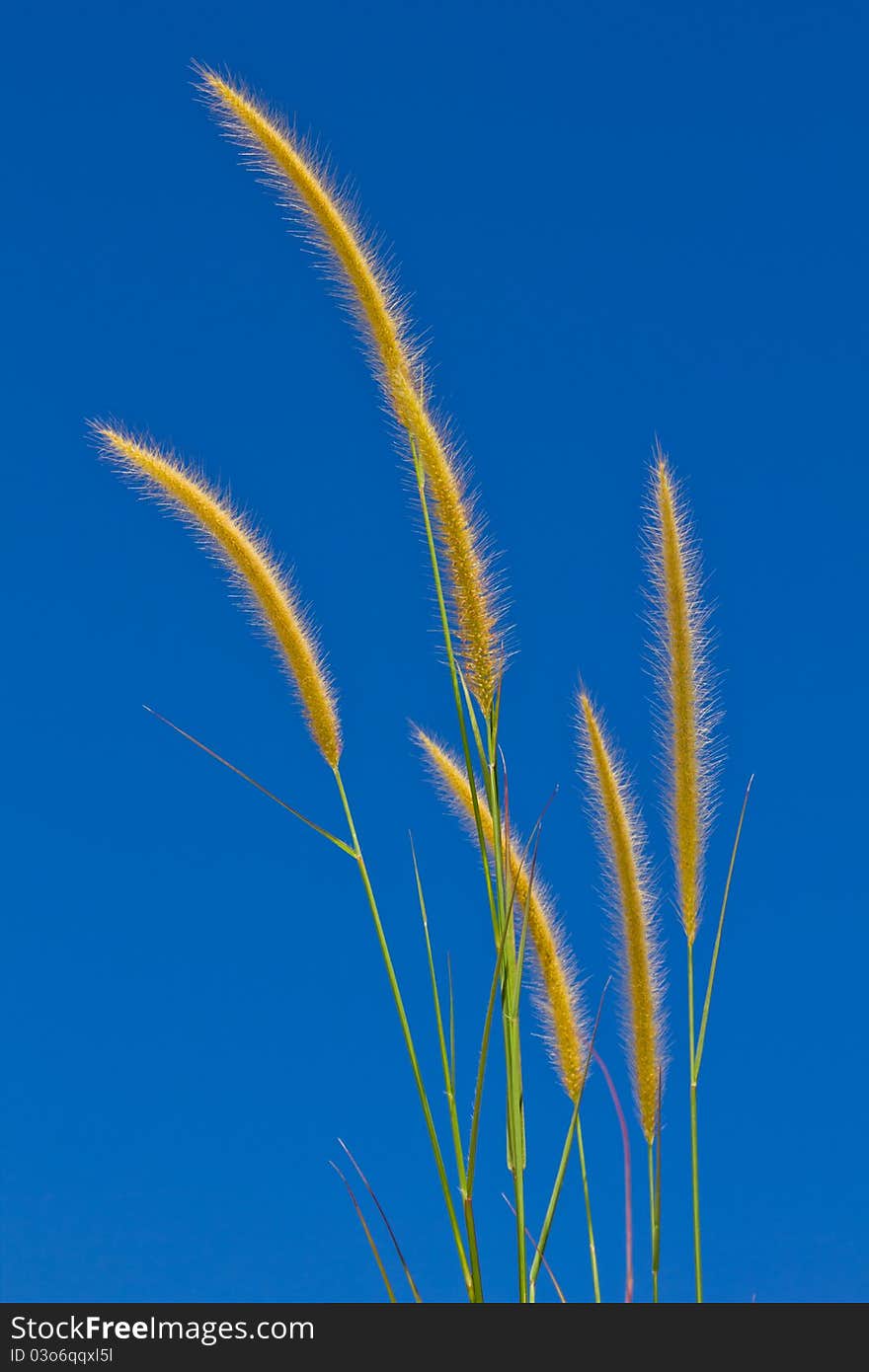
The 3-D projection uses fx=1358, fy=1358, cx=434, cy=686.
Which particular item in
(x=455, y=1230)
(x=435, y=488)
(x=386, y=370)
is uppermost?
(x=386, y=370)

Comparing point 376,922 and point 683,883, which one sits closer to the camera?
point 376,922

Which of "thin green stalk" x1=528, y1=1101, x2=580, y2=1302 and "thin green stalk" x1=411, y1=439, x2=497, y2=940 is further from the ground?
"thin green stalk" x1=411, y1=439, x2=497, y2=940

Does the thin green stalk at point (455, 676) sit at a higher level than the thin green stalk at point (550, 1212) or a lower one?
higher

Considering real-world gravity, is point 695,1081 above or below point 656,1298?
above

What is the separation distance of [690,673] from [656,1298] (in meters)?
1.42

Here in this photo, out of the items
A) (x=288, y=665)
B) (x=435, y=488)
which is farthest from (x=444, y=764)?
(x=435, y=488)
